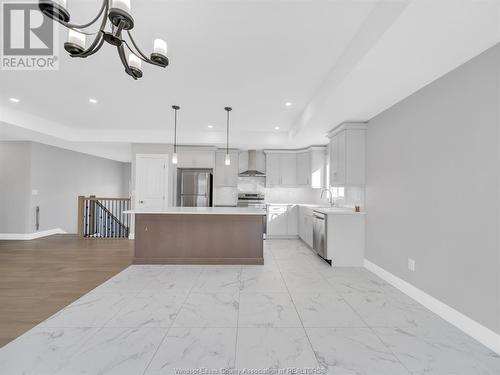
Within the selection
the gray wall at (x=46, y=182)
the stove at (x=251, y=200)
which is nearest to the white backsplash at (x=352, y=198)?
the stove at (x=251, y=200)

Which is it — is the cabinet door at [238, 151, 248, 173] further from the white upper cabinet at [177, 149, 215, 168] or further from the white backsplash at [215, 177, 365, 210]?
the white upper cabinet at [177, 149, 215, 168]

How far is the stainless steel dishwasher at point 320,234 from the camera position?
4.12 meters

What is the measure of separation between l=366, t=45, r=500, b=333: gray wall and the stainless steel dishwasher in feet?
3.03

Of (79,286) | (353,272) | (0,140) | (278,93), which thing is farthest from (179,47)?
(0,140)

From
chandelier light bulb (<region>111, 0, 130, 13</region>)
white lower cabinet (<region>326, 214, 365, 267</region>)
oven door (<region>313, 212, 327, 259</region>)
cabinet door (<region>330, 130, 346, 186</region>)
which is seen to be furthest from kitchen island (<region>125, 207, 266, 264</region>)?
chandelier light bulb (<region>111, 0, 130, 13</region>)

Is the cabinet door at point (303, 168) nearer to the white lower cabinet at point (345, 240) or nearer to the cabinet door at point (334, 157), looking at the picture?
the cabinet door at point (334, 157)

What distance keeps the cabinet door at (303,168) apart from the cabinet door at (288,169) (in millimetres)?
107

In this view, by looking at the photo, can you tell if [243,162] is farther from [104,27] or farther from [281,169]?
[104,27]

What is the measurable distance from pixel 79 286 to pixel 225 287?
6.13ft

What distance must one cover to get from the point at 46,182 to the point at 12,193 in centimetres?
71

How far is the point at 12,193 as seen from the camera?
19.3 feet

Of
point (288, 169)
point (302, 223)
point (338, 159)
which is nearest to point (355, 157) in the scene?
point (338, 159)

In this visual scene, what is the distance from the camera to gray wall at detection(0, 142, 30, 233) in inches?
232

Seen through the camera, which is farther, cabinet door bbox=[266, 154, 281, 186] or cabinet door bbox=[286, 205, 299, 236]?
cabinet door bbox=[266, 154, 281, 186]
